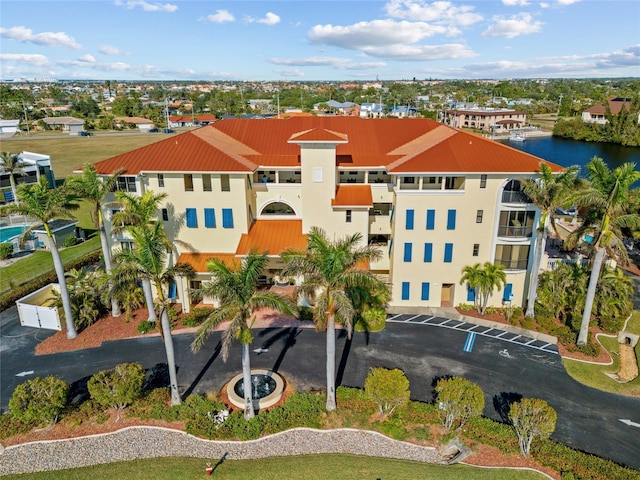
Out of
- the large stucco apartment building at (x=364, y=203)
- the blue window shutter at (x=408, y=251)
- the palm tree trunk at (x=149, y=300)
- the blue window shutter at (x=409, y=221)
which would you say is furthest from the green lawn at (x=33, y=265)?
the blue window shutter at (x=409, y=221)

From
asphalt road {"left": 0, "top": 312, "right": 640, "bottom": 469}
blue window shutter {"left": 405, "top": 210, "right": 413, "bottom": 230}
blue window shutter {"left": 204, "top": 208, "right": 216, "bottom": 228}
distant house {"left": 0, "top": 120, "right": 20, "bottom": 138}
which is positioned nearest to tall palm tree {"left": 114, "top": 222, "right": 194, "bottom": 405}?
asphalt road {"left": 0, "top": 312, "right": 640, "bottom": 469}

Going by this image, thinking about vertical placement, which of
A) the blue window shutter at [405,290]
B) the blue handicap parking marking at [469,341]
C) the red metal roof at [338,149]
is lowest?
the blue handicap parking marking at [469,341]

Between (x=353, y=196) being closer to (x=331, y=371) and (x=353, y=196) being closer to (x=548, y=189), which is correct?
(x=548, y=189)

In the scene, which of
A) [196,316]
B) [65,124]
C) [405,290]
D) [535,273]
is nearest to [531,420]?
[535,273]

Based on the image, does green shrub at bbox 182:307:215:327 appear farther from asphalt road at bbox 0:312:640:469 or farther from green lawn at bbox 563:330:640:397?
green lawn at bbox 563:330:640:397

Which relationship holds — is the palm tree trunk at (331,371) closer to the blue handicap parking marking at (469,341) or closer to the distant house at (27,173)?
the blue handicap parking marking at (469,341)

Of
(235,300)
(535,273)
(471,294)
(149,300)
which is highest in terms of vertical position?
(235,300)
